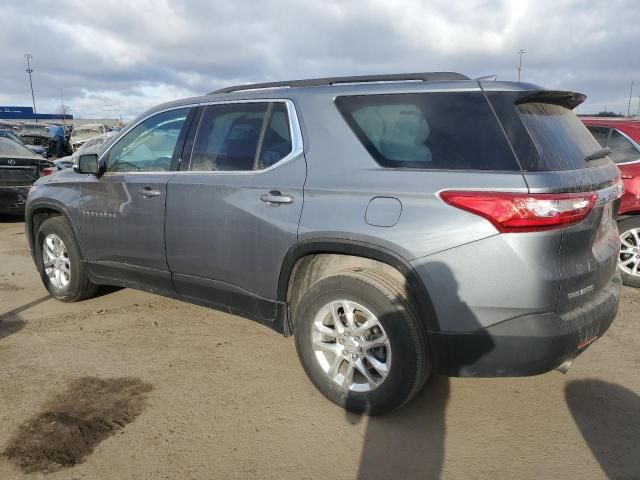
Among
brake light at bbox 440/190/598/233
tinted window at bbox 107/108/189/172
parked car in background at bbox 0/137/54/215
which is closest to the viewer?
brake light at bbox 440/190/598/233

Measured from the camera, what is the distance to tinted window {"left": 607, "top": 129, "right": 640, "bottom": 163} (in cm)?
537

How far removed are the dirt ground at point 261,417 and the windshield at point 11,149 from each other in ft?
21.7

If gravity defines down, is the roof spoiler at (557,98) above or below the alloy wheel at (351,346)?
above

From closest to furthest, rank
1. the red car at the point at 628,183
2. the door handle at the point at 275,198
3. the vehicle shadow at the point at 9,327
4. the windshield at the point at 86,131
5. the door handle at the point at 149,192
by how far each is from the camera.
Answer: the door handle at the point at 275,198 → the door handle at the point at 149,192 → the vehicle shadow at the point at 9,327 → the red car at the point at 628,183 → the windshield at the point at 86,131

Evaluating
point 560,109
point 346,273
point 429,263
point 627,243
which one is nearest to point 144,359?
point 346,273

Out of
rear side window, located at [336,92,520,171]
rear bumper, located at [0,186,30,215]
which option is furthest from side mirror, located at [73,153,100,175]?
rear bumper, located at [0,186,30,215]

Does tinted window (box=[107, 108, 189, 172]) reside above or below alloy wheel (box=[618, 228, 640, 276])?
above

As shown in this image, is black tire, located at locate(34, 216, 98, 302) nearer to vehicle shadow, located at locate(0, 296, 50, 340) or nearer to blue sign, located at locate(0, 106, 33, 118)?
vehicle shadow, located at locate(0, 296, 50, 340)

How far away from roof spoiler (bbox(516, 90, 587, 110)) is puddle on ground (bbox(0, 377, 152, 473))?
109 inches

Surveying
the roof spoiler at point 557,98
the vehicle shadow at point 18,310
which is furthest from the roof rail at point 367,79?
the vehicle shadow at point 18,310

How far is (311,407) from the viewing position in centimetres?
316

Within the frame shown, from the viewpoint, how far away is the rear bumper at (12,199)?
29.2 ft

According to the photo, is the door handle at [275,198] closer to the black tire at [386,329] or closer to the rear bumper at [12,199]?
the black tire at [386,329]

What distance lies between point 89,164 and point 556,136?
11.4 ft
